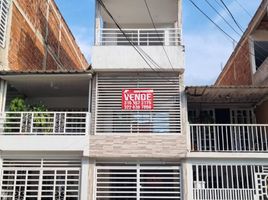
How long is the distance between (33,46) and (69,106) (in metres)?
3.38

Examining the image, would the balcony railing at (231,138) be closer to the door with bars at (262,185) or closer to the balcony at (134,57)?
the door with bars at (262,185)

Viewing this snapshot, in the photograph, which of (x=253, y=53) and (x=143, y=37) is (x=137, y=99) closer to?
(x=143, y=37)

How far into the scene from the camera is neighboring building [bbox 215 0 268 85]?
1541 cm

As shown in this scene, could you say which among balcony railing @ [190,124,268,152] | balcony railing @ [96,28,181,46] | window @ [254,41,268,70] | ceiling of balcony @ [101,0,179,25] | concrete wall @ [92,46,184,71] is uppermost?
ceiling of balcony @ [101,0,179,25]

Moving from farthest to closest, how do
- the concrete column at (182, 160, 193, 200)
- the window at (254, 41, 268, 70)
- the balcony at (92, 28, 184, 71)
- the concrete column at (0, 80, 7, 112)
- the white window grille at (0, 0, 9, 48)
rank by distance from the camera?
the window at (254, 41, 268, 70), the white window grille at (0, 0, 9, 48), the concrete column at (0, 80, 7, 112), the balcony at (92, 28, 184, 71), the concrete column at (182, 160, 193, 200)

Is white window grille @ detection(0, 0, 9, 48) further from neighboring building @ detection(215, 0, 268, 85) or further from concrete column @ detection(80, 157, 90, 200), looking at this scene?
neighboring building @ detection(215, 0, 268, 85)

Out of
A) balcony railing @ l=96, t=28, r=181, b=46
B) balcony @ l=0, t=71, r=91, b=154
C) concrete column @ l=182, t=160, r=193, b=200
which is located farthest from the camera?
balcony railing @ l=96, t=28, r=181, b=46

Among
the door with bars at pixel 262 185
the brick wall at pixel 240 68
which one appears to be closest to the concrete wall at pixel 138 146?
the door with bars at pixel 262 185

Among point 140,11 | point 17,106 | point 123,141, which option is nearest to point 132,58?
point 123,141

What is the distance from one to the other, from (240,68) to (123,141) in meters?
9.14

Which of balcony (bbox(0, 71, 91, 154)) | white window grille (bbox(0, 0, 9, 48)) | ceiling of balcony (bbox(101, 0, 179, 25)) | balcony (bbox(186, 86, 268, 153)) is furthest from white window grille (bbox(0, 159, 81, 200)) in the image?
ceiling of balcony (bbox(101, 0, 179, 25))

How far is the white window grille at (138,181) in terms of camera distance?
12.0 m

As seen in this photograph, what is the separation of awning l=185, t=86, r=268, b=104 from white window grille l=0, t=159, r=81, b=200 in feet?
15.2

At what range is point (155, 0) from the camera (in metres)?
14.2
